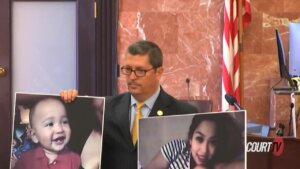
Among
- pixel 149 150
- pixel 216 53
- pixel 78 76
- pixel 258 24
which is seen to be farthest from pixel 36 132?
pixel 258 24

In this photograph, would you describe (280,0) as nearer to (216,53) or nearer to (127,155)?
(216,53)

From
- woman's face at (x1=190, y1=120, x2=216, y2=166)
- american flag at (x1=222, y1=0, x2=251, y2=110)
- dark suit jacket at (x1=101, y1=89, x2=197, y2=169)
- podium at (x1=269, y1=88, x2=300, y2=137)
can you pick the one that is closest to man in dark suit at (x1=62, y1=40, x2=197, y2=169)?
dark suit jacket at (x1=101, y1=89, x2=197, y2=169)

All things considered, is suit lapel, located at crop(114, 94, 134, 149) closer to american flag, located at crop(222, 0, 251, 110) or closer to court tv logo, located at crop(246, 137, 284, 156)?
court tv logo, located at crop(246, 137, 284, 156)

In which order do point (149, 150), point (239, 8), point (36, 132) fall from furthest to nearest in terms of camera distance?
point (239, 8)
point (36, 132)
point (149, 150)

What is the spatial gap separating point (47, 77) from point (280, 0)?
225 cm

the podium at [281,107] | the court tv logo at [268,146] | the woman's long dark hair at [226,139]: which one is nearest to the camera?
the woman's long dark hair at [226,139]

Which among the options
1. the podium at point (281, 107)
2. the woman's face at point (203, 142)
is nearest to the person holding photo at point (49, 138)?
the woman's face at point (203, 142)

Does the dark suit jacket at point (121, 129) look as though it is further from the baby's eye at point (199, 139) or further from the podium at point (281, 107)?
the podium at point (281, 107)

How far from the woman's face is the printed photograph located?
46cm

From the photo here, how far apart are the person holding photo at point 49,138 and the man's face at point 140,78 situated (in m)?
0.32

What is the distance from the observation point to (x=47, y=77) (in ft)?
15.3

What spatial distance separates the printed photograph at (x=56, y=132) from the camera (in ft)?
7.29

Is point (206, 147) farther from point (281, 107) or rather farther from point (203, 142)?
point (281, 107)

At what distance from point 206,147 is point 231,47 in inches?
107
